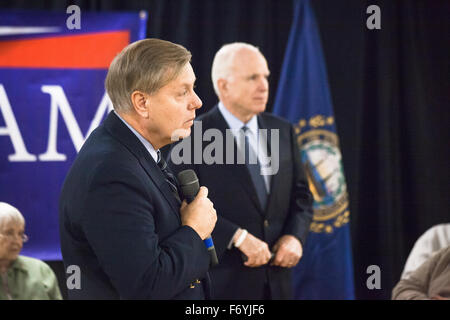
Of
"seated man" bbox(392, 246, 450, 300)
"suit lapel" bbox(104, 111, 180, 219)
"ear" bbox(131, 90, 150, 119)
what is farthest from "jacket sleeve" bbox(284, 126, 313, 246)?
"ear" bbox(131, 90, 150, 119)

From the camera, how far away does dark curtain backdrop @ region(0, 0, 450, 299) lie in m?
3.38

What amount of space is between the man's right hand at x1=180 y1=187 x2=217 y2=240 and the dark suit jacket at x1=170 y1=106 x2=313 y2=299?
2.67ft

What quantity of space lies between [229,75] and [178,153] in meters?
0.51

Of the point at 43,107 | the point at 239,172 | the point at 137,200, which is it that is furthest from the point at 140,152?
the point at 43,107

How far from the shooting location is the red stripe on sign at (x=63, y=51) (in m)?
2.92

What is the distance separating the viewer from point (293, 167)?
248cm

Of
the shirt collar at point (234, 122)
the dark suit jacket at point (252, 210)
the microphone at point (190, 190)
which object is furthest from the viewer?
the shirt collar at point (234, 122)

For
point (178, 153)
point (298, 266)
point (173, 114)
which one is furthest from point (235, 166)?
point (298, 266)

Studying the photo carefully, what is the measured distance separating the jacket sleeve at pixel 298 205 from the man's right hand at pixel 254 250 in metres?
0.23

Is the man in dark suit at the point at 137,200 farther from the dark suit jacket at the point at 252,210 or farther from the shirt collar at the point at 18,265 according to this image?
the shirt collar at the point at 18,265

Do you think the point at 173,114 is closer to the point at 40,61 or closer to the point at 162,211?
the point at 162,211

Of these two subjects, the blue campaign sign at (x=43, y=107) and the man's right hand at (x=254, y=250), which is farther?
the blue campaign sign at (x=43, y=107)

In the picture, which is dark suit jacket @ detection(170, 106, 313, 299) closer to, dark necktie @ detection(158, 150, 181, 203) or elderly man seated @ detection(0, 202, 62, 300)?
dark necktie @ detection(158, 150, 181, 203)

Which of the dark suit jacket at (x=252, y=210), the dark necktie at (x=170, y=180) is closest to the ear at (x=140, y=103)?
the dark necktie at (x=170, y=180)
